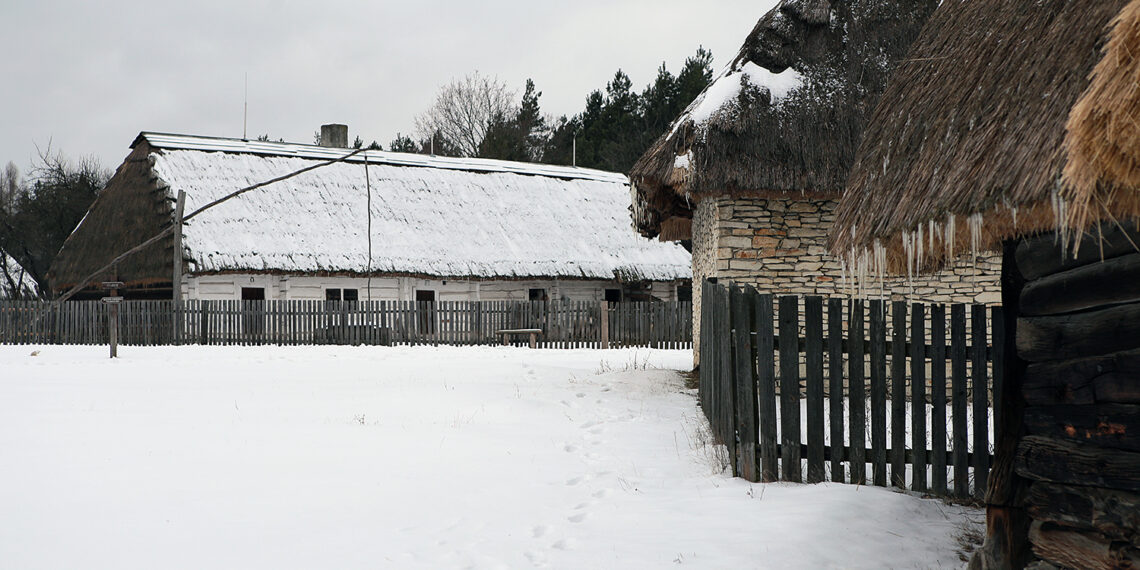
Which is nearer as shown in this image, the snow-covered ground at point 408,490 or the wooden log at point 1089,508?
the wooden log at point 1089,508

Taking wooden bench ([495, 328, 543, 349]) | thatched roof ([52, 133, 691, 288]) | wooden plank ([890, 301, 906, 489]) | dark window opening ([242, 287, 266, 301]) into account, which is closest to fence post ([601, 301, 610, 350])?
wooden bench ([495, 328, 543, 349])

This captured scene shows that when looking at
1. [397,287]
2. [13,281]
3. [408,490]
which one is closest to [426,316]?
[397,287]

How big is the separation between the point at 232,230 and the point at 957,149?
21305mm

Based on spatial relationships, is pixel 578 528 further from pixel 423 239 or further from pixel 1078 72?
pixel 423 239

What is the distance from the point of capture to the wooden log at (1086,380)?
11.0 feet

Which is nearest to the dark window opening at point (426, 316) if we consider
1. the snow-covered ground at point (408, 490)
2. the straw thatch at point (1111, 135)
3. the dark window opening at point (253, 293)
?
the dark window opening at point (253, 293)

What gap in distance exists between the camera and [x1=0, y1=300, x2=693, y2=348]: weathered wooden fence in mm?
19719

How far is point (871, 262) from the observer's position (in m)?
4.64

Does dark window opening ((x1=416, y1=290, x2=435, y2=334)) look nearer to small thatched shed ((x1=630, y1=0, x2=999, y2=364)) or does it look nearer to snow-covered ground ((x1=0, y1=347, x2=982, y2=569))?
snow-covered ground ((x1=0, y1=347, x2=982, y2=569))

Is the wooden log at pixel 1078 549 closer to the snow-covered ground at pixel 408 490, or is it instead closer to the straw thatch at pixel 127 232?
the snow-covered ground at pixel 408 490

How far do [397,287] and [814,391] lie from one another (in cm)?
1959

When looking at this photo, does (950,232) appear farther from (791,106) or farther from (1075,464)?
(791,106)

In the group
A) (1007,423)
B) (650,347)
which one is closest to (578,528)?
(1007,423)

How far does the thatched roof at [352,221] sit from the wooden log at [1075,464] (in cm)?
2043
